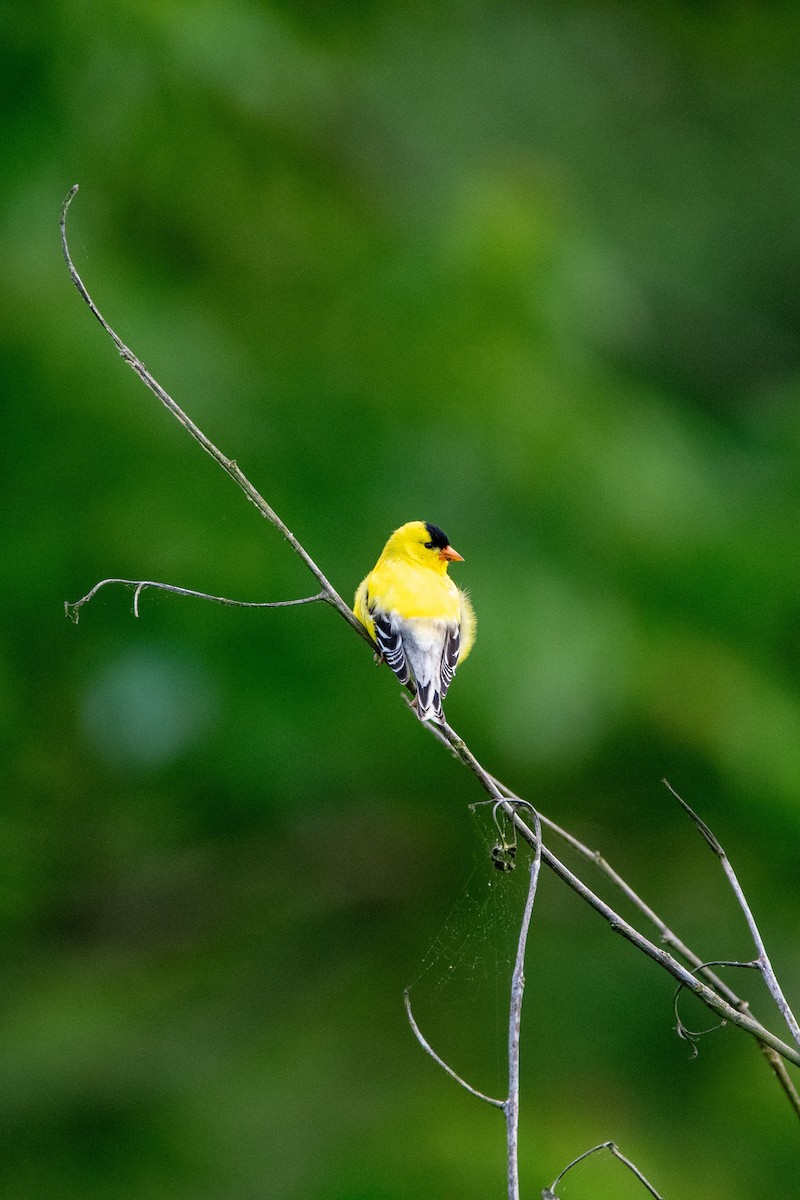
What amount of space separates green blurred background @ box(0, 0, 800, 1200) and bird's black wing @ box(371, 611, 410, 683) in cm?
139

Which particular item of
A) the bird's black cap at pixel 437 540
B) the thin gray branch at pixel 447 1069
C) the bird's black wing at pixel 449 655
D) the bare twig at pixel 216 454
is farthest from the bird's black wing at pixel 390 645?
the thin gray branch at pixel 447 1069

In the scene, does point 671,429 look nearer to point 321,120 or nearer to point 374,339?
point 374,339

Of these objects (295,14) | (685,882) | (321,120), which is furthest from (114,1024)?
(295,14)

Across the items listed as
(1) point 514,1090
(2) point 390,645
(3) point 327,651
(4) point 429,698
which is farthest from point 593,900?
(3) point 327,651

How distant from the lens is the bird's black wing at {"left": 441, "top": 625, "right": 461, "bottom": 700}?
292cm

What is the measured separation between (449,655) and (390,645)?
0.15m

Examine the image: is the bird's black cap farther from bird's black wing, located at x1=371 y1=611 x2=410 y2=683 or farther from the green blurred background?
the green blurred background

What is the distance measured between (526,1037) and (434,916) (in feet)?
2.27

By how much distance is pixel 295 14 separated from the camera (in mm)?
6230

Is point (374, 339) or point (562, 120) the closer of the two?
point (374, 339)

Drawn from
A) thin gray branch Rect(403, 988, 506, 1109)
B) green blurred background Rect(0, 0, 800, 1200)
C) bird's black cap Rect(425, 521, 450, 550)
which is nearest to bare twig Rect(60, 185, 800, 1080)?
thin gray branch Rect(403, 988, 506, 1109)

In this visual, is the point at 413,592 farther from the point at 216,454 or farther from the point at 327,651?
the point at 327,651

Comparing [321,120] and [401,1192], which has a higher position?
[321,120]

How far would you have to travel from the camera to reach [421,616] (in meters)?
2.95
